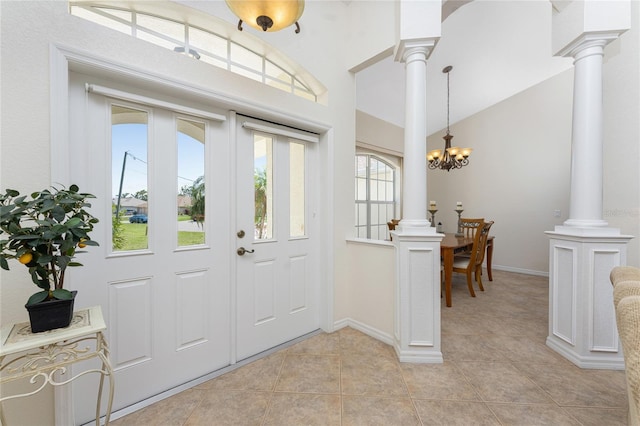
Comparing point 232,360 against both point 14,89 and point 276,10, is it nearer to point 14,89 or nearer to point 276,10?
point 14,89

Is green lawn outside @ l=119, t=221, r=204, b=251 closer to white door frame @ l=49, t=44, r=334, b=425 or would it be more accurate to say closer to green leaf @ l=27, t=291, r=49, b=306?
white door frame @ l=49, t=44, r=334, b=425

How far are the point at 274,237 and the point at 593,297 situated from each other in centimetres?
251

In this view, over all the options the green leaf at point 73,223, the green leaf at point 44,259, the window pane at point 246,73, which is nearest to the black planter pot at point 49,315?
the green leaf at point 44,259

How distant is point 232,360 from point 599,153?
3.27 meters

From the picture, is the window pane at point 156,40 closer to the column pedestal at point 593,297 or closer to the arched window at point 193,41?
the arched window at point 193,41

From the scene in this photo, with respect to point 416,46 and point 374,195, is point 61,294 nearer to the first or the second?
point 416,46

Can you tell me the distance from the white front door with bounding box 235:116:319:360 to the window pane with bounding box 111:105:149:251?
2.03 feet

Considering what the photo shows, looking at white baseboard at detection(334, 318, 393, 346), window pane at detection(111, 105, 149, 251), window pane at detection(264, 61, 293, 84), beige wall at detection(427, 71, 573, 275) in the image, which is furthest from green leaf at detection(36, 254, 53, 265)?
beige wall at detection(427, 71, 573, 275)

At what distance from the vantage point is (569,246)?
6.58 feet

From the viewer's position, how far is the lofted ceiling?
3.26 metres

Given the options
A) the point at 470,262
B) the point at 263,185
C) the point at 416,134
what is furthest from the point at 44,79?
the point at 470,262

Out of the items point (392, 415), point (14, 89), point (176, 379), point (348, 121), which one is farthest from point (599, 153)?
point (14, 89)

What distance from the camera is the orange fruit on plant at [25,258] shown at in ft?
2.98

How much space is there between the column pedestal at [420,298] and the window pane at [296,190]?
951mm
